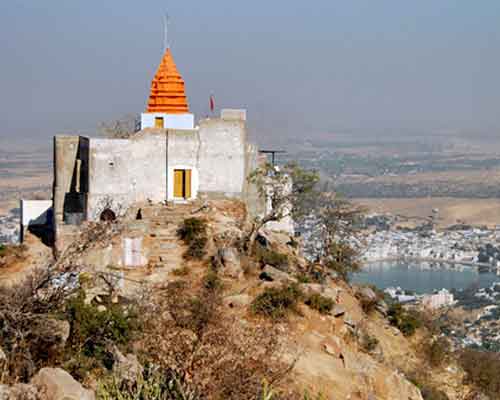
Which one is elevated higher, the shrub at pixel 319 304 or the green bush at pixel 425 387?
the shrub at pixel 319 304

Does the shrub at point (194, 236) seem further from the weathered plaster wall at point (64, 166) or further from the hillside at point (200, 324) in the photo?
the weathered plaster wall at point (64, 166)

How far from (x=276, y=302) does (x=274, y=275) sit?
1.80 m

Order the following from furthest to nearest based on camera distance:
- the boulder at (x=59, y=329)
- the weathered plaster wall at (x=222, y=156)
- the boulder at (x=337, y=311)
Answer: the weathered plaster wall at (x=222, y=156), the boulder at (x=337, y=311), the boulder at (x=59, y=329)

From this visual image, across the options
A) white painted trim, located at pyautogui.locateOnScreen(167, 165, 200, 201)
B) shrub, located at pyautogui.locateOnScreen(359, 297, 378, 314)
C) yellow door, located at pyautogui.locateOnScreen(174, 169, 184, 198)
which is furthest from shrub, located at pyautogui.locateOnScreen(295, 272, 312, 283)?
yellow door, located at pyautogui.locateOnScreen(174, 169, 184, 198)

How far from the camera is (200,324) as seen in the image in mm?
14094

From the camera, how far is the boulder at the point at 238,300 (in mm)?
17797

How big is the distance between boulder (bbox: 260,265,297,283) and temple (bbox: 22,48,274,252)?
463 centimetres

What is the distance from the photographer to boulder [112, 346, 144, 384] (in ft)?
39.3

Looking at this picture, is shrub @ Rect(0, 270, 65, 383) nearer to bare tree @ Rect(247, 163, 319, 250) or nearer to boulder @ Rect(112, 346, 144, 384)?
boulder @ Rect(112, 346, 144, 384)

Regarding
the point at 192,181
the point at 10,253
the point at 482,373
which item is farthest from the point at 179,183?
the point at 482,373

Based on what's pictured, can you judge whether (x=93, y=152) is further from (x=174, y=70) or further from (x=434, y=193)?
(x=434, y=193)

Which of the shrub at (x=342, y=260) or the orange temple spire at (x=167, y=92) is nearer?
the shrub at (x=342, y=260)

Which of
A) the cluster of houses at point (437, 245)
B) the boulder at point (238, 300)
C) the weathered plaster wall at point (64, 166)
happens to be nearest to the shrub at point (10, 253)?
the weathered plaster wall at point (64, 166)

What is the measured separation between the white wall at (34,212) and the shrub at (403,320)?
10267mm
